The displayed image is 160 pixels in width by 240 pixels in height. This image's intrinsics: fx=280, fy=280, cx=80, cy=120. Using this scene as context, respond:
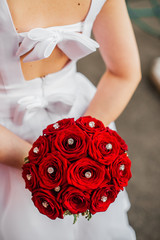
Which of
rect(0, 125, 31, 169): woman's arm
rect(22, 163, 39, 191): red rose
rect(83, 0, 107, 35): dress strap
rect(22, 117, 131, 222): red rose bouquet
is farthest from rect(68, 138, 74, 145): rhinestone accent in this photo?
rect(83, 0, 107, 35): dress strap

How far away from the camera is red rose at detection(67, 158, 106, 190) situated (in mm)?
636

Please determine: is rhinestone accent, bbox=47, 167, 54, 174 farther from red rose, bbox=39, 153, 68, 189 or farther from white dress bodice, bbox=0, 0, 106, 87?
white dress bodice, bbox=0, 0, 106, 87

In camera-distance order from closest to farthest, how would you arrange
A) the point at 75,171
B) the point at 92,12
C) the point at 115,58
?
the point at 75,171 < the point at 92,12 < the point at 115,58

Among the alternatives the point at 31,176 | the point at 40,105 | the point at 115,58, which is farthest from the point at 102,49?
the point at 31,176

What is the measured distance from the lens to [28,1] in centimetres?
68

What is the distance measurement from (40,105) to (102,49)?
0.27m

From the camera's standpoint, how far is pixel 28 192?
0.86m

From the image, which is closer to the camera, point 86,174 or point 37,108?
point 86,174

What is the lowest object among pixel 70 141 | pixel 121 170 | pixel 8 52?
pixel 121 170

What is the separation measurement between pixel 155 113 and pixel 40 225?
1.61m

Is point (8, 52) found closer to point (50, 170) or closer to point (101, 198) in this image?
point (50, 170)

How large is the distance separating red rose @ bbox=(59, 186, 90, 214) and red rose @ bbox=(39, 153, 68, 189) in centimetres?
3

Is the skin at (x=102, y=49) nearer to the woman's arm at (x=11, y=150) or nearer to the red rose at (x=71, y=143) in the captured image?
the woman's arm at (x=11, y=150)

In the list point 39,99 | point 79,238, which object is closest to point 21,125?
point 39,99
